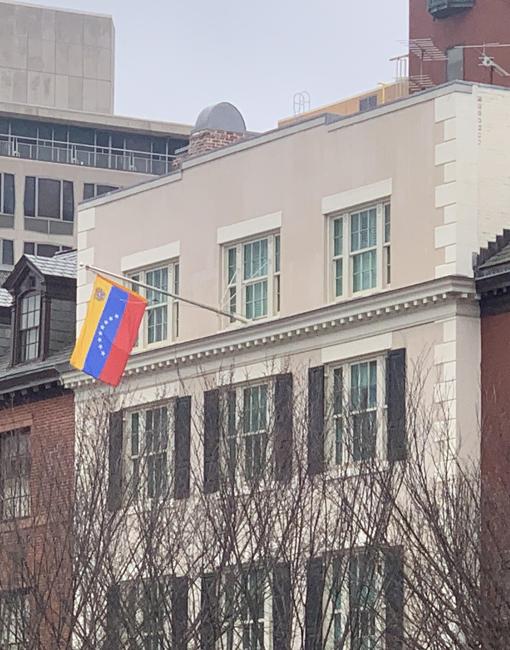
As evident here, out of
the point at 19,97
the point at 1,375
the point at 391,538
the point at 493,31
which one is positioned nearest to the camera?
the point at 391,538

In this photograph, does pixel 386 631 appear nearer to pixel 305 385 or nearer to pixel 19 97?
pixel 305 385

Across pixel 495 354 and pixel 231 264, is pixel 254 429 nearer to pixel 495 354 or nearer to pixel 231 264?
pixel 495 354

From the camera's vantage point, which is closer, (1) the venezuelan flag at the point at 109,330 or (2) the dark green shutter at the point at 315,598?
(2) the dark green shutter at the point at 315,598

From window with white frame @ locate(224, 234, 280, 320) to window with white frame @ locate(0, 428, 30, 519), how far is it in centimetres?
521

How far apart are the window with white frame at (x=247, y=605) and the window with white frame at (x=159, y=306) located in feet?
32.7

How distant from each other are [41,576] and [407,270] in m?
8.45

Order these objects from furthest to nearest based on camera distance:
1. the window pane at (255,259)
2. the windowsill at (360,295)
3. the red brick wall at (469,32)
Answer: the red brick wall at (469,32), the window pane at (255,259), the windowsill at (360,295)

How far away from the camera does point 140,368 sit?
49.3 metres

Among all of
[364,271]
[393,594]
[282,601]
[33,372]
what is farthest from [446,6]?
[393,594]

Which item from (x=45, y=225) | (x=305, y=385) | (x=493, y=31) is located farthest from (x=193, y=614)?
(x=45, y=225)

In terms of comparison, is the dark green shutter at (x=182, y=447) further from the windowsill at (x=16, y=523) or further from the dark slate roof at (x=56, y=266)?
the dark slate roof at (x=56, y=266)

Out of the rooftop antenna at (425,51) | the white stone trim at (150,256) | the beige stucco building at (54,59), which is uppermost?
the beige stucco building at (54,59)

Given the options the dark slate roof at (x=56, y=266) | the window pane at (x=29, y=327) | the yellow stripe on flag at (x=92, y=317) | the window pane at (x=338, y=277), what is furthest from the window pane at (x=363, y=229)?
the window pane at (x=29, y=327)

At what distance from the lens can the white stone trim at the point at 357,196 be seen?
43875 mm
